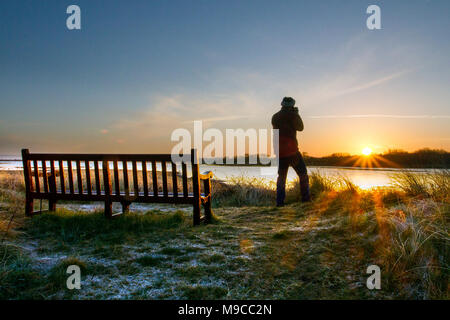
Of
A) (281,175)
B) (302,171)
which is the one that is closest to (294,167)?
(302,171)

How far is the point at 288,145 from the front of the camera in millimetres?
6910

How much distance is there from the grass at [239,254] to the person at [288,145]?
1.47m

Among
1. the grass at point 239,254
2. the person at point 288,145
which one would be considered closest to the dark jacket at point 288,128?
the person at point 288,145

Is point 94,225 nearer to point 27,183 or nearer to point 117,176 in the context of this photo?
point 117,176

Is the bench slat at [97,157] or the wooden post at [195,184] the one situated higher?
the bench slat at [97,157]

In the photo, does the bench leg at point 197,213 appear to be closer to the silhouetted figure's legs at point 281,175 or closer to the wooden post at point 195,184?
the wooden post at point 195,184

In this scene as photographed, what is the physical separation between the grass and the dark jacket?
1854 millimetres

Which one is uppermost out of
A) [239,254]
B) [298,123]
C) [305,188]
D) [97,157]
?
[298,123]

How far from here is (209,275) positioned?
2934 mm

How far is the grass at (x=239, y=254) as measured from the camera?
8.50 ft

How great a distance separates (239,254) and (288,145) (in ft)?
12.9

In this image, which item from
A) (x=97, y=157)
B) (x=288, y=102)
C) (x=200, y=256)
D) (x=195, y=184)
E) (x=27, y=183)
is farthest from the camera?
(x=288, y=102)

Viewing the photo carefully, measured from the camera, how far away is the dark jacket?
6.84 metres

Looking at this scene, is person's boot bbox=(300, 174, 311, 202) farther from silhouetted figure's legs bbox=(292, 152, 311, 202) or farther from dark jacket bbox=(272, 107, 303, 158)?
dark jacket bbox=(272, 107, 303, 158)
